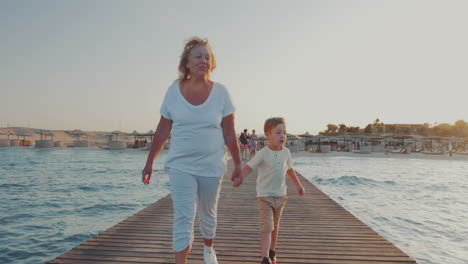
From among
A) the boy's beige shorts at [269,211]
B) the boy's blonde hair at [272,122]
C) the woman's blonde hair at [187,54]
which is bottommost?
the boy's beige shorts at [269,211]

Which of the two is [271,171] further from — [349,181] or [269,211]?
[349,181]

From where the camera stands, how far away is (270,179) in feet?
10.0

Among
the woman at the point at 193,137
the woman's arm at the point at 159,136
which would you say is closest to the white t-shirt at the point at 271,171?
the woman at the point at 193,137

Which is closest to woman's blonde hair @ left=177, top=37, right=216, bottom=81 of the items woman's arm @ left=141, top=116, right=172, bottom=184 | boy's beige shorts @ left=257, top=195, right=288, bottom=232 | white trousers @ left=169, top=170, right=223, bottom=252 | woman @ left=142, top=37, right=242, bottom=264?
woman @ left=142, top=37, right=242, bottom=264

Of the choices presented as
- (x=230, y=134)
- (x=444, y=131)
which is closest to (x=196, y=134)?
(x=230, y=134)

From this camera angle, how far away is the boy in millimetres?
2986

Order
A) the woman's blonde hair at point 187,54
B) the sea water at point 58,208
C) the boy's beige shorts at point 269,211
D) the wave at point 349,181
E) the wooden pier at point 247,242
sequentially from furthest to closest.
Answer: the wave at point 349,181, the sea water at point 58,208, the wooden pier at point 247,242, the boy's beige shorts at point 269,211, the woman's blonde hair at point 187,54

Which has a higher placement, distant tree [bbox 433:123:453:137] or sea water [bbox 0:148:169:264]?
distant tree [bbox 433:123:453:137]

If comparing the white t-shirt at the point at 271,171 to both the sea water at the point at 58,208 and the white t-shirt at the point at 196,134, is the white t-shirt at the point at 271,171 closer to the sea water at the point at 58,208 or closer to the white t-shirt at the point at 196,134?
the white t-shirt at the point at 196,134

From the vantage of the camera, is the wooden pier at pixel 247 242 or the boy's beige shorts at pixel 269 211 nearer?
the boy's beige shorts at pixel 269 211

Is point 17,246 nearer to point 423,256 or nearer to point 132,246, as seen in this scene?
point 132,246

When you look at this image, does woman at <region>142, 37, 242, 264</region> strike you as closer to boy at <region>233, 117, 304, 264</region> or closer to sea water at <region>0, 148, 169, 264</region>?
boy at <region>233, 117, 304, 264</region>

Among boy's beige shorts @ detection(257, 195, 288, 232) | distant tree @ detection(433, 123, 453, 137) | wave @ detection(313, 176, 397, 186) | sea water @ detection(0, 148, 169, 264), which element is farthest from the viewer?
distant tree @ detection(433, 123, 453, 137)

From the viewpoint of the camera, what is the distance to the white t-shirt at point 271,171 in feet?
9.99
